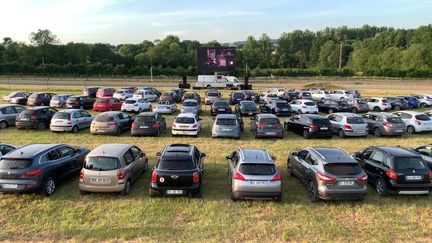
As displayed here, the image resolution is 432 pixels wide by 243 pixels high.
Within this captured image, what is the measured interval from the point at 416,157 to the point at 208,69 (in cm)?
5030

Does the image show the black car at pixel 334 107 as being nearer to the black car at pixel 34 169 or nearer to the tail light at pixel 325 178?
the tail light at pixel 325 178

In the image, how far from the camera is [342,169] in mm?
11023

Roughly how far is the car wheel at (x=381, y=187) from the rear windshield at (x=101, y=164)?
28.1ft

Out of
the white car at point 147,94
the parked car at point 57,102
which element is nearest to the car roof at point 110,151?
the parked car at point 57,102

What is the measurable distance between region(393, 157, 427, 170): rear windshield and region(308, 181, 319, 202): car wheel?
2795mm

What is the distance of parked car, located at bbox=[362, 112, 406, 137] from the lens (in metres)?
21.9

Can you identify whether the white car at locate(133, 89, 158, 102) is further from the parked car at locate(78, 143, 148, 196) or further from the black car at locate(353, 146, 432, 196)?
the black car at locate(353, 146, 432, 196)

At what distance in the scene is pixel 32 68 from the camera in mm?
90375

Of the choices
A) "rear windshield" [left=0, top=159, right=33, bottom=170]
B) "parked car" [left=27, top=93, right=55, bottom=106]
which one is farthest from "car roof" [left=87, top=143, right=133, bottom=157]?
"parked car" [left=27, top=93, right=55, bottom=106]

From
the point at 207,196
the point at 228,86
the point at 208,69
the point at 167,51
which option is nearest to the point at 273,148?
the point at 207,196

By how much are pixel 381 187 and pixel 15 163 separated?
1170 cm

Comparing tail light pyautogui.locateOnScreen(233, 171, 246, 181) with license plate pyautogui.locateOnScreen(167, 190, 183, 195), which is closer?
tail light pyautogui.locateOnScreen(233, 171, 246, 181)

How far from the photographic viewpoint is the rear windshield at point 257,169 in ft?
35.9

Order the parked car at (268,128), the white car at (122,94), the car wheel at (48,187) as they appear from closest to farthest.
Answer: the car wheel at (48,187) < the parked car at (268,128) < the white car at (122,94)
